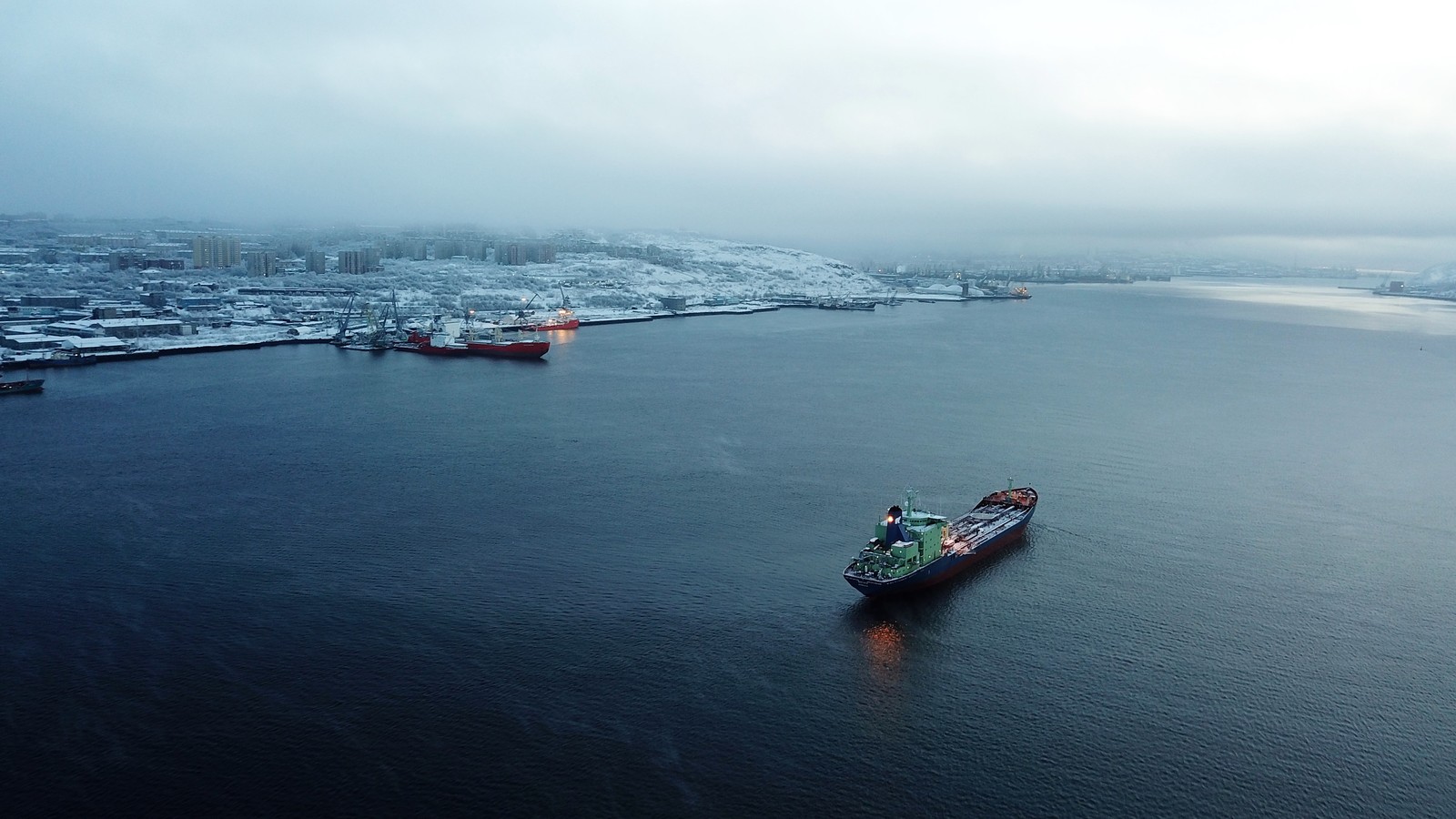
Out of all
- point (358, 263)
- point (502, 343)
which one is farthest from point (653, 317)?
point (358, 263)

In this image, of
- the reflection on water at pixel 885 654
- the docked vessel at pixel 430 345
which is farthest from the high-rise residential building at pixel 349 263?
the reflection on water at pixel 885 654

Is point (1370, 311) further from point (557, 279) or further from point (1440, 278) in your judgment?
point (557, 279)

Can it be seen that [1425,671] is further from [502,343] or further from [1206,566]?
[502,343]

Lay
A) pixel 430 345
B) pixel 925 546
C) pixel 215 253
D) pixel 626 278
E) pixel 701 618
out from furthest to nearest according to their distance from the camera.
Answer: pixel 626 278, pixel 215 253, pixel 430 345, pixel 925 546, pixel 701 618

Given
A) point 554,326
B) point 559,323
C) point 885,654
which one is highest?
point 559,323

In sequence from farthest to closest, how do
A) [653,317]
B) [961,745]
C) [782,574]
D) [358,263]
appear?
[358,263], [653,317], [782,574], [961,745]

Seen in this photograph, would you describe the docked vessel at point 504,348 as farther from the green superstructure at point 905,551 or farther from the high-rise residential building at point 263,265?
the high-rise residential building at point 263,265

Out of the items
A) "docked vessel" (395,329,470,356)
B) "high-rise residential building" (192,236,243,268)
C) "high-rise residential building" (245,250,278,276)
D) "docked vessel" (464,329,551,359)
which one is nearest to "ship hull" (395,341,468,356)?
"docked vessel" (395,329,470,356)

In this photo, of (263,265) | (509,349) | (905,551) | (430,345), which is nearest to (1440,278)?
(509,349)
